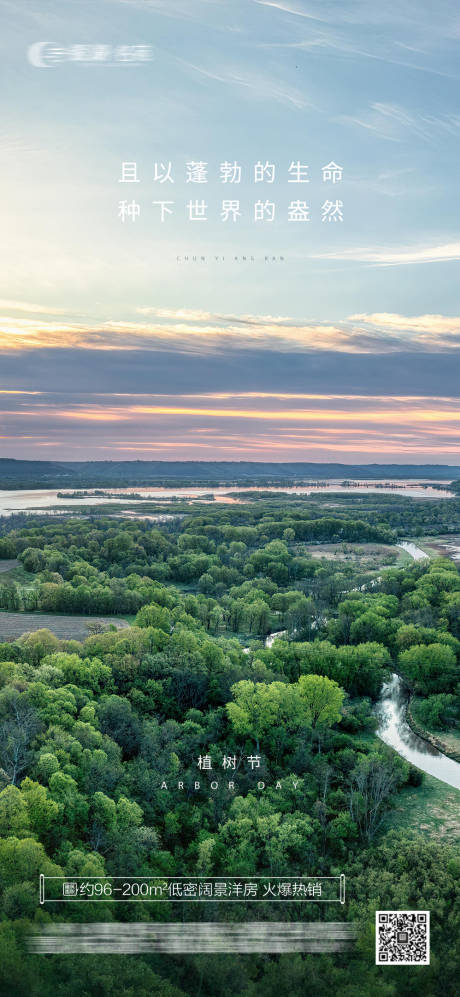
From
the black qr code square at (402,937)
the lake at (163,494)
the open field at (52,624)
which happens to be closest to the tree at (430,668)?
the open field at (52,624)

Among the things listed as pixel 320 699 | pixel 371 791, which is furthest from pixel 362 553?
pixel 371 791

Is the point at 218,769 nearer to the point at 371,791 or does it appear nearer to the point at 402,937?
the point at 371,791

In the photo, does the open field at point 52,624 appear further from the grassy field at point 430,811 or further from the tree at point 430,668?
the grassy field at point 430,811

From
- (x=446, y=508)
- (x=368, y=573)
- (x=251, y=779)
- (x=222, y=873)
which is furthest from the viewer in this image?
(x=446, y=508)

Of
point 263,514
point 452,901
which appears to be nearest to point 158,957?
point 452,901

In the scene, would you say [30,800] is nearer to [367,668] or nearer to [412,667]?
[367,668]
